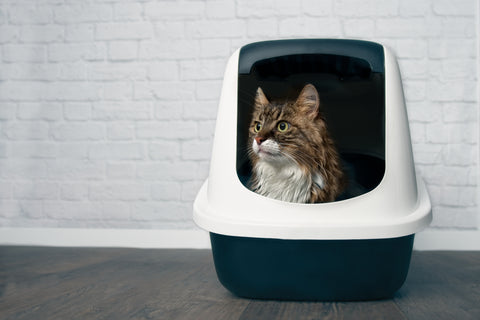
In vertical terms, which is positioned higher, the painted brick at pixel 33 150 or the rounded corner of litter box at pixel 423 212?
the rounded corner of litter box at pixel 423 212

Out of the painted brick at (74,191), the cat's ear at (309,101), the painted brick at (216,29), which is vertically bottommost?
the painted brick at (74,191)

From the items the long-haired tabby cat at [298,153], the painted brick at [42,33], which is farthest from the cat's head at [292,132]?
the painted brick at [42,33]

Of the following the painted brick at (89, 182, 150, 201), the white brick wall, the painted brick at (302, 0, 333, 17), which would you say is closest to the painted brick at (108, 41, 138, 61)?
the white brick wall

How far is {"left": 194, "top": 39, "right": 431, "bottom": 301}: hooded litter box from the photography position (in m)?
0.85

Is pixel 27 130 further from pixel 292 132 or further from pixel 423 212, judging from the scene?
pixel 423 212

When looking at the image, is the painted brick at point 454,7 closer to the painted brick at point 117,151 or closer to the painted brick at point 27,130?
the painted brick at point 117,151

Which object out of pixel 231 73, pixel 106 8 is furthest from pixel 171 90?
pixel 231 73

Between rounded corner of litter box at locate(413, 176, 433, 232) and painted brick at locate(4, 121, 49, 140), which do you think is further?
painted brick at locate(4, 121, 49, 140)

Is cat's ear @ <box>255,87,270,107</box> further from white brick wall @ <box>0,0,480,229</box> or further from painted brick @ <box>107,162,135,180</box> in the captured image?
painted brick @ <box>107,162,135,180</box>

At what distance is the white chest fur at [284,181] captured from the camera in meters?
0.90

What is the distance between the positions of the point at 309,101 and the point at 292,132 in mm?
78

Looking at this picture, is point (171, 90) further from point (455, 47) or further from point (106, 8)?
point (455, 47)

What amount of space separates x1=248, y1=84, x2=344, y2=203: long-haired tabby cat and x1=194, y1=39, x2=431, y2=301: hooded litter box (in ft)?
0.07

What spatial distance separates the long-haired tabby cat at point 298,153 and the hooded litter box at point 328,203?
2cm
